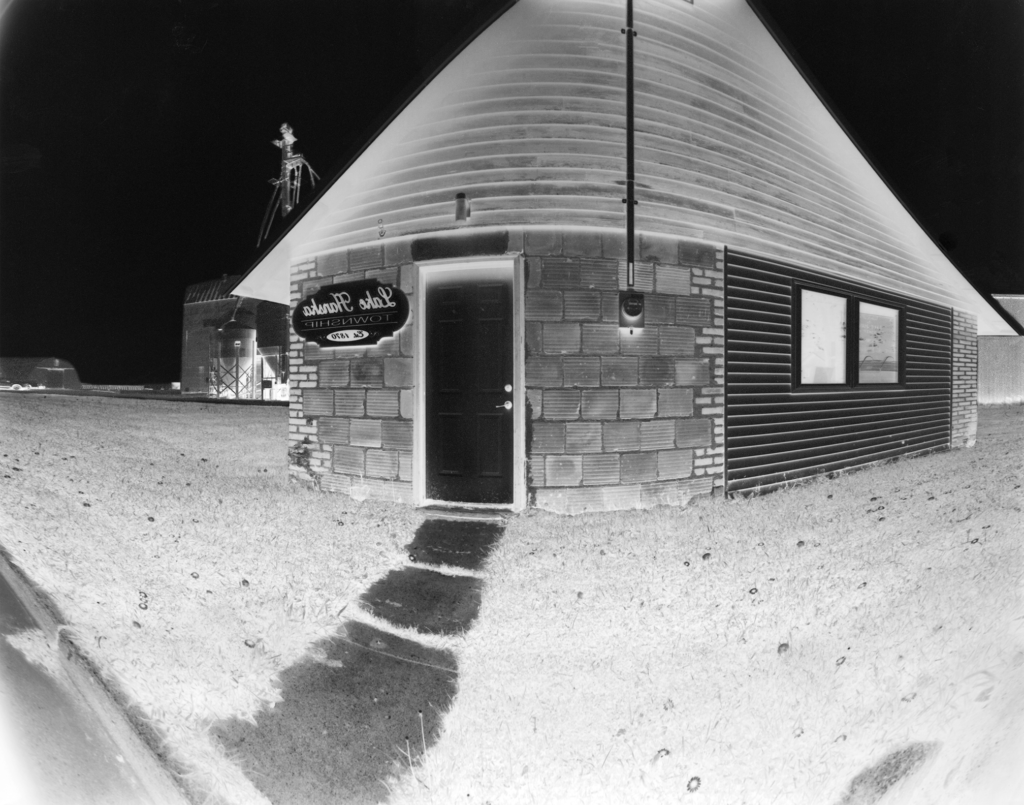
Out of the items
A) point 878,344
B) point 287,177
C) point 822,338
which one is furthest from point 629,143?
point 878,344

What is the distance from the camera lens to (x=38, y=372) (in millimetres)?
2391

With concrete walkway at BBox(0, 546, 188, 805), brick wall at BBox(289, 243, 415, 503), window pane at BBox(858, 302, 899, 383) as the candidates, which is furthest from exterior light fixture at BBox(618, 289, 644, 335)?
window pane at BBox(858, 302, 899, 383)

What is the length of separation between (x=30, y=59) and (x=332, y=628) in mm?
2990

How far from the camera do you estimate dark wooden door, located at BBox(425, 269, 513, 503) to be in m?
3.01

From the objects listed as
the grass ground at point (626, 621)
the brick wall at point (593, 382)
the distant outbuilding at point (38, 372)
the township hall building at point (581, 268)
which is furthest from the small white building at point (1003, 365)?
the distant outbuilding at point (38, 372)

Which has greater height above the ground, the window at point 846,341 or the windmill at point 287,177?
the windmill at point 287,177

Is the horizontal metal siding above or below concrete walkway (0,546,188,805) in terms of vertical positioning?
above

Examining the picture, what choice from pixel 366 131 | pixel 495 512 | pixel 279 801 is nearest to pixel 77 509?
pixel 279 801

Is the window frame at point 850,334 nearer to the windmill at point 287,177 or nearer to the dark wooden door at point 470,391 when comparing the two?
the dark wooden door at point 470,391

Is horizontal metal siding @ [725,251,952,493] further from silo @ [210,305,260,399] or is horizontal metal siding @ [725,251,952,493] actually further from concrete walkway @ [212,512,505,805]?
silo @ [210,305,260,399]

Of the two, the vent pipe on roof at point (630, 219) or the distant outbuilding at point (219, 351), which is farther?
the distant outbuilding at point (219, 351)

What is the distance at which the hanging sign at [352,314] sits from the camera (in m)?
3.22

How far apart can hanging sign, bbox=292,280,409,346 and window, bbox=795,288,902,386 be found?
3.55m

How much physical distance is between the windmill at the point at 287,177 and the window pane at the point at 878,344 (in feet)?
16.8
